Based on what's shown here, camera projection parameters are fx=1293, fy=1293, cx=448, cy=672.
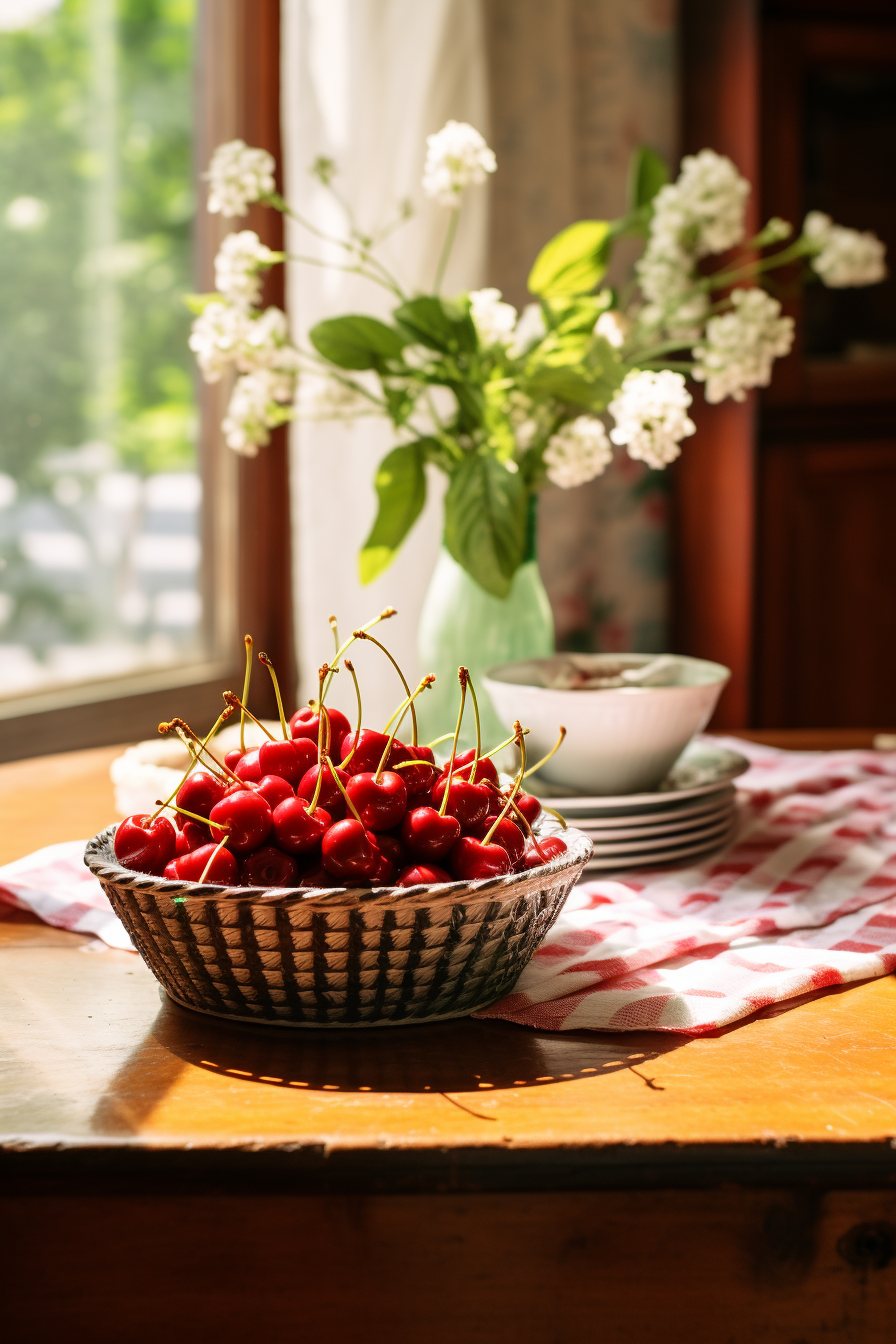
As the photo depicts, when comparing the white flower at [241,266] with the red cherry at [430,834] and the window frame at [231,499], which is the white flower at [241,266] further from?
the window frame at [231,499]

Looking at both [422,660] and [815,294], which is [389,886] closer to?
[422,660]

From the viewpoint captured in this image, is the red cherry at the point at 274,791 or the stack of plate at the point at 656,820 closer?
the red cherry at the point at 274,791

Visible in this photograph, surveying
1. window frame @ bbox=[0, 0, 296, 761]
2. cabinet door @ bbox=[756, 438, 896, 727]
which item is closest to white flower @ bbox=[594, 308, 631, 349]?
window frame @ bbox=[0, 0, 296, 761]

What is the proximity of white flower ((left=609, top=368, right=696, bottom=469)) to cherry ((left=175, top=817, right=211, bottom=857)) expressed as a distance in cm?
52

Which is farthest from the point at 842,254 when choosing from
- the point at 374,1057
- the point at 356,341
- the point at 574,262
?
the point at 374,1057

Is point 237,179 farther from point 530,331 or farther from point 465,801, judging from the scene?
point 465,801

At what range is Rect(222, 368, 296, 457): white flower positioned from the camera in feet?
3.69

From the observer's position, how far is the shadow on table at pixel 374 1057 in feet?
1.77

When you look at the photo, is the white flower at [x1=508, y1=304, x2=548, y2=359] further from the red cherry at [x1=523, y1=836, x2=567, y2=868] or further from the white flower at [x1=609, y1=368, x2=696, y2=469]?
the red cherry at [x1=523, y1=836, x2=567, y2=868]

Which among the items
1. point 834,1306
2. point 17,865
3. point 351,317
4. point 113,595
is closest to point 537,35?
point 113,595

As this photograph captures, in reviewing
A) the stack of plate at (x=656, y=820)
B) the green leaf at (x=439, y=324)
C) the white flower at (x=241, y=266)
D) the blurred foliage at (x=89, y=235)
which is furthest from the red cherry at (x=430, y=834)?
the blurred foliage at (x=89, y=235)

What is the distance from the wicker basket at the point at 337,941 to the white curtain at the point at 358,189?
1.28 metres

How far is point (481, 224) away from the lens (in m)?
2.02

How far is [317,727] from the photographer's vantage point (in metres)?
0.66
